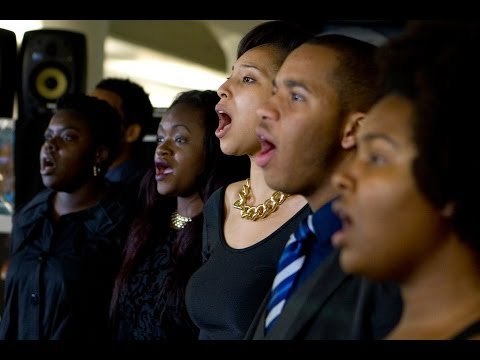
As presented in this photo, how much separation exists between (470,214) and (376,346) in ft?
0.78

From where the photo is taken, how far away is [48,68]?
12.9 ft

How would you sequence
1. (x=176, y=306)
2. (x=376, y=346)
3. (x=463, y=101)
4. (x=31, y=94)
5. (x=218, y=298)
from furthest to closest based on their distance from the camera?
(x=31, y=94), (x=176, y=306), (x=218, y=298), (x=376, y=346), (x=463, y=101)

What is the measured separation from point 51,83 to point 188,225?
2.02 metres

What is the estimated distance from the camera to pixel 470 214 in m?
0.86

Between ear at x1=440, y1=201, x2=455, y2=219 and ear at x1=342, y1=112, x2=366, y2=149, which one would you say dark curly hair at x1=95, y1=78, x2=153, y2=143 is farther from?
ear at x1=440, y1=201, x2=455, y2=219

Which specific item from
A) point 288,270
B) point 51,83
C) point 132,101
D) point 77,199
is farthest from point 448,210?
point 51,83

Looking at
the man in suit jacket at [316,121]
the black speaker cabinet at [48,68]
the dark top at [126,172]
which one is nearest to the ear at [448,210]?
the man in suit jacket at [316,121]

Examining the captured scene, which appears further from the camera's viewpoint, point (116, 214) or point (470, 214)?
point (116, 214)

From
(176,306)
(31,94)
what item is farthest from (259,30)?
(31,94)

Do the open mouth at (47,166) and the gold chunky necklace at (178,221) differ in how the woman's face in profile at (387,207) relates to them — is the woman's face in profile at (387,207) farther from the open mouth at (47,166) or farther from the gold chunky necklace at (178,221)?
the open mouth at (47,166)

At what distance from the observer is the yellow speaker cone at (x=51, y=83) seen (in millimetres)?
3852

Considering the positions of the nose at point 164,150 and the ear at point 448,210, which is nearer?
the ear at point 448,210

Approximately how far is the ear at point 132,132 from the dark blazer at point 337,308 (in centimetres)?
204

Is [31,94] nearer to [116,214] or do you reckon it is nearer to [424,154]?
[116,214]
